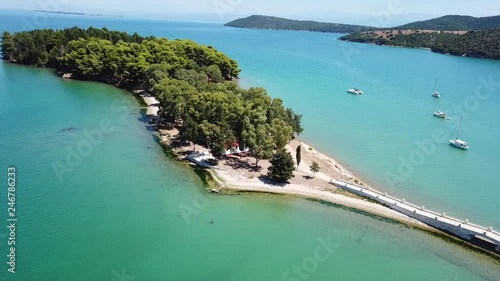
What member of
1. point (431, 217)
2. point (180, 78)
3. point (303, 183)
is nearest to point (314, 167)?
A: point (303, 183)

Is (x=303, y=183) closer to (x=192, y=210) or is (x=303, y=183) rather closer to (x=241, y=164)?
(x=241, y=164)

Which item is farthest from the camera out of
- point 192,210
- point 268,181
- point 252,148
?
point 252,148

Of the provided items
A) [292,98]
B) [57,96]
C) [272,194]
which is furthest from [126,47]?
[272,194]

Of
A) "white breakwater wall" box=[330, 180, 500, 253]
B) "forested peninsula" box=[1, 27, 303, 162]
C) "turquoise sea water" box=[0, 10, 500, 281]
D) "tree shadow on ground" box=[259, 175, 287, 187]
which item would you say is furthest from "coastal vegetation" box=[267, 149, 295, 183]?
"white breakwater wall" box=[330, 180, 500, 253]

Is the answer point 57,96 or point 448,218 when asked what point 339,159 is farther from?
point 57,96

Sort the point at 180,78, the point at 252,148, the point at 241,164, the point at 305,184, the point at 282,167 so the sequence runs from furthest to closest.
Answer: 1. the point at 180,78
2. the point at 241,164
3. the point at 252,148
4. the point at 305,184
5. the point at 282,167

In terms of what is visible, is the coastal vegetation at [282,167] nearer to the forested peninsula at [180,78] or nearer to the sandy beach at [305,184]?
the sandy beach at [305,184]

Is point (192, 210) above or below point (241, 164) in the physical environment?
below
